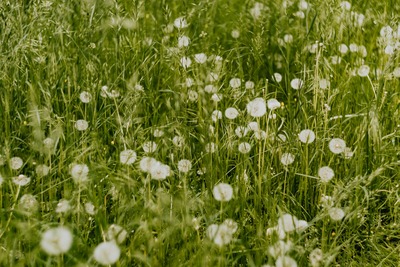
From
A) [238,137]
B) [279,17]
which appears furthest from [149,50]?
[279,17]

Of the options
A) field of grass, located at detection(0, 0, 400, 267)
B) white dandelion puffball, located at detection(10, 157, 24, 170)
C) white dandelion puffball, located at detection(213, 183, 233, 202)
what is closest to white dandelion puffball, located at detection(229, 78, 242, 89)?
field of grass, located at detection(0, 0, 400, 267)

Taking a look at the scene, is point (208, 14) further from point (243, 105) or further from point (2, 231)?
point (2, 231)

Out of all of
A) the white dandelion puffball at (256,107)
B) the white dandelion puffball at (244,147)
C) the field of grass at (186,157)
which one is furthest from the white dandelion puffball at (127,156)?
the white dandelion puffball at (256,107)

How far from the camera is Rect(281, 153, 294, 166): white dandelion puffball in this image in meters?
2.22

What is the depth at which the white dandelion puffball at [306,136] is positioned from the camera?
225 cm

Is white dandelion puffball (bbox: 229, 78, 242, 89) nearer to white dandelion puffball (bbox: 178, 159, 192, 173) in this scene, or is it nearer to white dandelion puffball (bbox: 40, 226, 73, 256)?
white dandelion puffball (bbox: 178, 159, 192, 173)

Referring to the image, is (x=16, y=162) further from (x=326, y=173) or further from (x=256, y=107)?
(x=326, y=173)

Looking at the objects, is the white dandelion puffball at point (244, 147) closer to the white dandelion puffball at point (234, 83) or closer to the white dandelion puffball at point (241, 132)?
the white dandelion puffball at point (241, 132)

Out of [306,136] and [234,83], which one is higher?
[234,83]

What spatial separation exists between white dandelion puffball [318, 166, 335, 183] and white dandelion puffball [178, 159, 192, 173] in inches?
17.1

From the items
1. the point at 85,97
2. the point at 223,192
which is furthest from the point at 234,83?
the point at 223,192

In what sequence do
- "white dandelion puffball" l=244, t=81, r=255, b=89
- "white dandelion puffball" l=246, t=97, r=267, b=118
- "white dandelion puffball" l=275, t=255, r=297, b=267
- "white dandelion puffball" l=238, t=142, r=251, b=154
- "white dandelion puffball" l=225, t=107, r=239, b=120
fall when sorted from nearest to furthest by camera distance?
"white dandelion puffball" l=275, t=255, r=297, b=267, "white dandelion puffball" l=238, t=142, r=251, b=154, "white dandelion puffball" l=246, t=97, r=267, b=118, "white dandelion puffball" l=225, t=107, r=239, b=120, "white dandelion puffball" l=244, t=81, r=255, b=89

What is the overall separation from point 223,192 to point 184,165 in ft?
0.98

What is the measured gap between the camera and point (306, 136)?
2268mm
